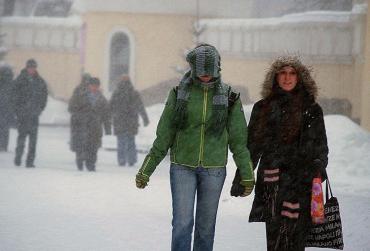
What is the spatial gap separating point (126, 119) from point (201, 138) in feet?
31.4

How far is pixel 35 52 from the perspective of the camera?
107 feet

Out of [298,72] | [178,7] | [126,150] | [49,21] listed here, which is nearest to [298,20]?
[178,7]

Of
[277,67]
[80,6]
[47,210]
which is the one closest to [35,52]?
[80,6]

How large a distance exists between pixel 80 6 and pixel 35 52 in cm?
593

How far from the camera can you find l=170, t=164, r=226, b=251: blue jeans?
Result: 480cm

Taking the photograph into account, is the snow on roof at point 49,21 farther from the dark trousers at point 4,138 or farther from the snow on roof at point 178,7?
the dark trousers at point 4,138

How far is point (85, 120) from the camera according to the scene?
13188 mm

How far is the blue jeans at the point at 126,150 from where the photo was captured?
14.2 m

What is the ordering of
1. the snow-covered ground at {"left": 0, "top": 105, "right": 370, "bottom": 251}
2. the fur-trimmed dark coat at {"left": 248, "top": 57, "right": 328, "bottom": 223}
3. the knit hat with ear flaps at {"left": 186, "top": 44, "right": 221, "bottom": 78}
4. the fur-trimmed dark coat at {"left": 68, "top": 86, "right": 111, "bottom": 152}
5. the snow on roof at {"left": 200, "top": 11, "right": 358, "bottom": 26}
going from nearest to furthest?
the knit hat with ear flaps at {"left": 186, "top": 44, "right": 221, "bottom": 78} < the fur-trimmed dark coat at {"left": 248, "top": 57, "right": 328, "bottom": 223} < the snow-covered ground at {"left": 0, "top": 105, "right": 370, "bottom": 251} < the fur-trimmed dark coat at {"left": 68, "top": 86, "right": 111, "bottom": 152} < the snow on roof at {"left": 200, "top": 11, "right": 358, "bottom": 26}

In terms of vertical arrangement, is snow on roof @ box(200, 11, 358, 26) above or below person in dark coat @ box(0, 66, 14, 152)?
above

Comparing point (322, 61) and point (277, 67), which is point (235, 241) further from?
point (322, 61)

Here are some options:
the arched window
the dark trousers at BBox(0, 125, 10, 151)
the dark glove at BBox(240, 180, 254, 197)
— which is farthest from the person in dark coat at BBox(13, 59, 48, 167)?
the arched window

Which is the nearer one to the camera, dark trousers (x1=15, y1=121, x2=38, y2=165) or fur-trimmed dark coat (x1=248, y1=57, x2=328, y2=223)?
fur-trimmed dark coat (x1=248, y1=57, x2=328, y2=223)

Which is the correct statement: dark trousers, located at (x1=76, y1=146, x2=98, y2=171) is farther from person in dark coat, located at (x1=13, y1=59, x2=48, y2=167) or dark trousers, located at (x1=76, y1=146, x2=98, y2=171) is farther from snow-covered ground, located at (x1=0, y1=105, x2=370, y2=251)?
person in dark coat, located at (x1=13, y1=59, x2=48, y2=167)
